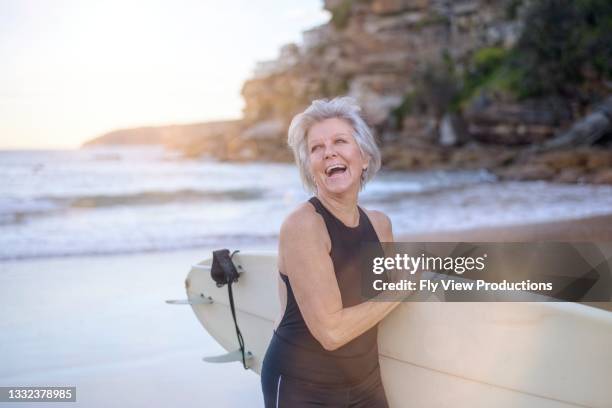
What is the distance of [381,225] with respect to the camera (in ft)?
5.59

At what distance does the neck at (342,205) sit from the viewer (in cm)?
153

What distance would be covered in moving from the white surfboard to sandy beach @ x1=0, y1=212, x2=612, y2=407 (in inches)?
34.0

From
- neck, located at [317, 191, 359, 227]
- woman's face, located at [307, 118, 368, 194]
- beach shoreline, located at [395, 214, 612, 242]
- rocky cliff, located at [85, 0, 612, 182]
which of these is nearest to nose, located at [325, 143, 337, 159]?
woman's face, located at [307, 118, 368, 194]

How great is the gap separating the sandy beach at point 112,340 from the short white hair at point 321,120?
1.23 m

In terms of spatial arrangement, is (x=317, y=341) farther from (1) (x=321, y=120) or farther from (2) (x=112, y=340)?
(2) (x=112, y=340)

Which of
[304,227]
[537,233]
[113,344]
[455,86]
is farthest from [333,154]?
[455,86]

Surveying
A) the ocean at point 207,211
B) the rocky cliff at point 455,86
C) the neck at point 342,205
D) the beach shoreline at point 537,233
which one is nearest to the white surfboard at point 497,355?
the neck at point 342,205

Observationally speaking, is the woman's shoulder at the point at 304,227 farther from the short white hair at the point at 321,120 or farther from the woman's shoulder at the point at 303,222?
the short white hair at the point at 321,120

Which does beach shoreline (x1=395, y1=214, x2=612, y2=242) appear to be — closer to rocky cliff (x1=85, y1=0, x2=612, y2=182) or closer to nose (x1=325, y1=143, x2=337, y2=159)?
rocky cliff (x1=85, y1=0, x2=612, y2=182)

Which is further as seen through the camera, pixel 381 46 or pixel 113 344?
pixel 381 46

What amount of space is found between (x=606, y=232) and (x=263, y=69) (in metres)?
45.7

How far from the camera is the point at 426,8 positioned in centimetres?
3966

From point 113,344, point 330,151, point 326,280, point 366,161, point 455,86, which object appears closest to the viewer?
point 326,280

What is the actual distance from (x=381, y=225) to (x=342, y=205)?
0.67ft
